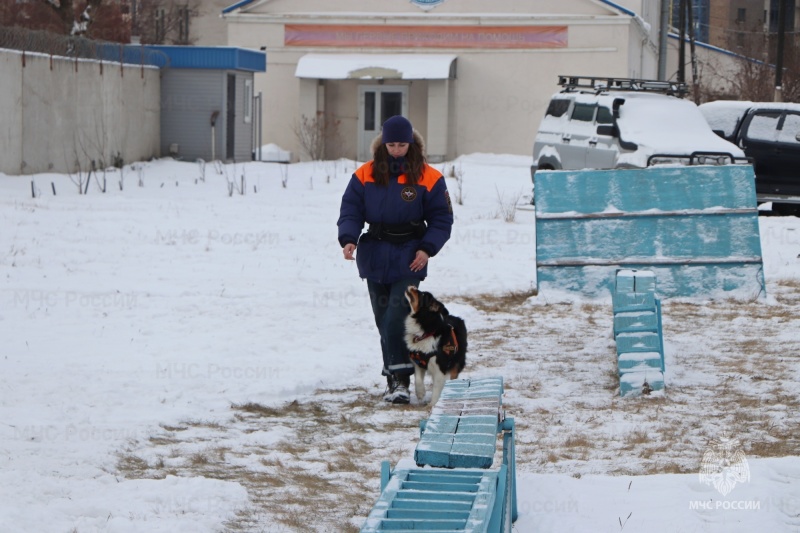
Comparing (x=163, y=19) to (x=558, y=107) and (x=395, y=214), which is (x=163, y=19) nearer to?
(x=558, y=107)

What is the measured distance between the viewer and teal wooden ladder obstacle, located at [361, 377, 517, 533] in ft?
11.3

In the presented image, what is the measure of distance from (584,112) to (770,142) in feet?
A: 9.79

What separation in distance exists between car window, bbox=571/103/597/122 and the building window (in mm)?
14665

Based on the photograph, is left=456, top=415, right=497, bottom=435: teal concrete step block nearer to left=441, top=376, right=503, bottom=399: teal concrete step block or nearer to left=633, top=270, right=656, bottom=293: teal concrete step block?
left=441, top=376, right=503, bottom=399: teal concrete step block

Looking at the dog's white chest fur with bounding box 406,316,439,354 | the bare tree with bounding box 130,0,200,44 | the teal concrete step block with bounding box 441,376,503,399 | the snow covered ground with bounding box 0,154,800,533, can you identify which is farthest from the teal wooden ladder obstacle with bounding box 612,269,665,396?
the bare tree with bounding box 130,0,200,44

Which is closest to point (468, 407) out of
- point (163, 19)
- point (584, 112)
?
point (584, 112)

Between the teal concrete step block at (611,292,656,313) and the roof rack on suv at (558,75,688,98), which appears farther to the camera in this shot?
the roof rack on suv at (558,75,688,98)

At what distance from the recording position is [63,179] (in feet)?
70.2

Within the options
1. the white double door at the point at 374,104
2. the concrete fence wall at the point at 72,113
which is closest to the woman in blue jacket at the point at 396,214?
the concrete fence wall at the point at 72,113

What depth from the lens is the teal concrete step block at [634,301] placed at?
7.91 meters

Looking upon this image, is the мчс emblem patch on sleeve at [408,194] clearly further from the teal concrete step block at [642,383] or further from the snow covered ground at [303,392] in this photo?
the teal concrete step block at [642,383]

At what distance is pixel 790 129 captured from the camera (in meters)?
18.7

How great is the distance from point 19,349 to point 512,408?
355cm

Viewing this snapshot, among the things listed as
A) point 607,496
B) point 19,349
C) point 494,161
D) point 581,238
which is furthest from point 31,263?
point 494,161
